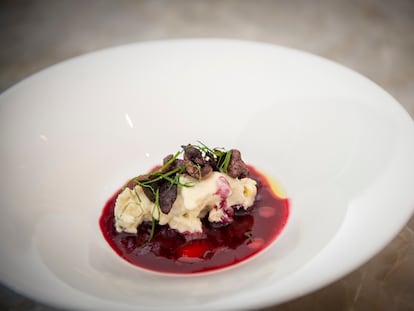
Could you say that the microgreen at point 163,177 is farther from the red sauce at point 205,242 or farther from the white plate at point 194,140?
Answer: the white plate at point 194,140

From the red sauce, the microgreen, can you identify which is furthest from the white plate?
the microgreen

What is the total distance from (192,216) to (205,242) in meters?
0.09

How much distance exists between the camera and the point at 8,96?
7.18 feet

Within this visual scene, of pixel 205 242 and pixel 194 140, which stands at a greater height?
pixel 194 140

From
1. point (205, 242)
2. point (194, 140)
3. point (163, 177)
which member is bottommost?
point (205, 242)

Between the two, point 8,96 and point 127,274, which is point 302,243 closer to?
point 127,274

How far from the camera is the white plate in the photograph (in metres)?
1.53

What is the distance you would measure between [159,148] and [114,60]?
1.33 feet

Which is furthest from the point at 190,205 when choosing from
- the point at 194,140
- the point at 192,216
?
the point at 194,140

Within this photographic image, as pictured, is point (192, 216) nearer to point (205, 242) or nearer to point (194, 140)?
point (205, 242)

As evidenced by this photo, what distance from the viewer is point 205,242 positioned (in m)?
1.84

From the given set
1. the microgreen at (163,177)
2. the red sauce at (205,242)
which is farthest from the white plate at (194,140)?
the microgreen at (163,177)

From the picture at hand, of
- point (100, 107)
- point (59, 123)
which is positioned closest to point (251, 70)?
point (100, 107)

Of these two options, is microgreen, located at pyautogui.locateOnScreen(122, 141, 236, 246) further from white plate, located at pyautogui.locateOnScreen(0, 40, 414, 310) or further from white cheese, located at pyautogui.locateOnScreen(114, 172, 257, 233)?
white plate, located at pyautogui.locateOnScreen(0, 40, 414, 310)
